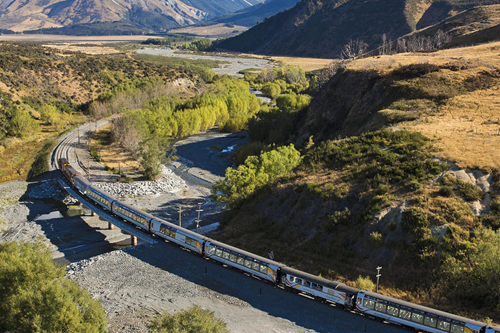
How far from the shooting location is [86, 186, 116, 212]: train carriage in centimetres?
4380

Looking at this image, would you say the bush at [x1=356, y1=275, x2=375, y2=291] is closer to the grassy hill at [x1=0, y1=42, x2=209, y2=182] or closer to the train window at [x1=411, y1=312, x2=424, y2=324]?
the train window at [x1=411, y1=312, x2=424, y2=324]

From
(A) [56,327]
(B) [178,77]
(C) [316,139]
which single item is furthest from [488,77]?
(B) [178,77]

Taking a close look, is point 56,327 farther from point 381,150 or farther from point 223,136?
point 223,136

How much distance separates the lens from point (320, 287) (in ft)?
88.1

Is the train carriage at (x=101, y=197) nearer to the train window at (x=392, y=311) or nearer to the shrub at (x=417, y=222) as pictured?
the shrub at (x=417, y=222)

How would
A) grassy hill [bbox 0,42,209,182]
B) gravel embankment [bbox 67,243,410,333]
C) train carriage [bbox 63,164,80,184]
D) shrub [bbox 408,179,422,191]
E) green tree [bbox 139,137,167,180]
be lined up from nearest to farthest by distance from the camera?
1. gravel embankment [bbox 67,243,410,333]
2. shrub [bbox 408,179,422,191]
3. train carriage [bbox 63,164,80,184]
4. green tree [bbox 139,137,167,180]
5. grassy hill [bbox 0,42,209,182]

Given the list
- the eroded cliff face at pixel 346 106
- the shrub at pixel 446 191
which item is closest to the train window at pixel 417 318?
the shrub at pixel 446 191

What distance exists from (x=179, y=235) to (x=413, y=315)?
19.6m

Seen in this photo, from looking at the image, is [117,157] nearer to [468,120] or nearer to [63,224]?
[63,224]

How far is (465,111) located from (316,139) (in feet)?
77.5

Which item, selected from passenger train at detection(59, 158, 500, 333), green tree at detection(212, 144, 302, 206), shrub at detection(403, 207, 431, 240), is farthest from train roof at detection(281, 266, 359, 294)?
green tree at detection(212, 144, 302, 206)

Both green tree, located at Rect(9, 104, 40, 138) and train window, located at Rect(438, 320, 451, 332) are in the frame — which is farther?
green tree, located at Rect(9, 104, 40, 138)

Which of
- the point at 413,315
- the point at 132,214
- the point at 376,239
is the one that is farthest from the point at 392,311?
the point at 132,214

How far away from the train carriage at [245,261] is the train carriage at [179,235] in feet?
3.20
